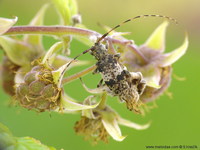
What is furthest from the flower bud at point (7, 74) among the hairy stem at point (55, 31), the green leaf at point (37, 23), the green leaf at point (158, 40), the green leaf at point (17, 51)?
the green leaf at point (158, 40)

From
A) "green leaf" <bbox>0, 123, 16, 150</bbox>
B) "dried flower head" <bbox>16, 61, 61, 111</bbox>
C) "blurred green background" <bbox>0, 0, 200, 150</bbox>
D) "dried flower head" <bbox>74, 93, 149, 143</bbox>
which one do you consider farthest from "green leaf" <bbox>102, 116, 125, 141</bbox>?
"blurred green background" <bbox>0, 0, 200, 150</bbox>

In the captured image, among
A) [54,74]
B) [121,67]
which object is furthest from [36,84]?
[121,67]

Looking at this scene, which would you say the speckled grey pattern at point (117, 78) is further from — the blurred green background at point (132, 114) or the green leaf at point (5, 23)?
the blurred green background at point (132, 114)

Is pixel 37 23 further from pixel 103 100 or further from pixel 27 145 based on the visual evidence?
pixel 27 145

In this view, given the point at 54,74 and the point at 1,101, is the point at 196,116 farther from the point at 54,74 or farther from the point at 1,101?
the point at 54,74

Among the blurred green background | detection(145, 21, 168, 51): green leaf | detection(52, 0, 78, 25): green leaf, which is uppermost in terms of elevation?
detection(52, 0, 78, 25): green leaf

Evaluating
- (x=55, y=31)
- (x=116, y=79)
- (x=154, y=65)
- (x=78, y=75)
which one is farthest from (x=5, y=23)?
(x=154, y=65)

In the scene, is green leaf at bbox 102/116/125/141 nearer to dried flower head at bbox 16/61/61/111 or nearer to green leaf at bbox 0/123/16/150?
dried flower head at bbox 16/61/61/111
